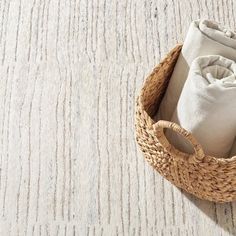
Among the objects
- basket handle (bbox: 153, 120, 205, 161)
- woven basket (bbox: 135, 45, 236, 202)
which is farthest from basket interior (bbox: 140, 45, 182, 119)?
basket handle (bbox: 153, 120, 205, 161)

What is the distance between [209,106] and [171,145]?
0.12m

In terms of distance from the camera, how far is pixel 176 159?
3.48 feet

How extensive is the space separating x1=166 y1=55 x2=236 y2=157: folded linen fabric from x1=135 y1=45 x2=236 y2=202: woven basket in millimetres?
49

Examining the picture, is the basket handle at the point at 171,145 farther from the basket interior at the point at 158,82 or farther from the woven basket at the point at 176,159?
the basket interior at the point at 158,82

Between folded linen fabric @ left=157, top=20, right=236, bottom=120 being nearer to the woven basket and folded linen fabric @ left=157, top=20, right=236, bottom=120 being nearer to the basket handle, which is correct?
the woven basket

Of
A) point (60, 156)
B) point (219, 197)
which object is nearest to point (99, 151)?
point (60, 156)

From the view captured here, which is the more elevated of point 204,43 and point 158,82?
point 204,43

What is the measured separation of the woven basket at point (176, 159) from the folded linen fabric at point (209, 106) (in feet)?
0.16

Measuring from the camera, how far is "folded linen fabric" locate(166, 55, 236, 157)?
3.27 ft

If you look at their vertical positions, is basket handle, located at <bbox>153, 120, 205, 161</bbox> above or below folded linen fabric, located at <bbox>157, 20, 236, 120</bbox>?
below

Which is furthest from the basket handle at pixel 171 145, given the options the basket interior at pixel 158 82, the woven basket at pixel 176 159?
the basket interior at pixel 158 82

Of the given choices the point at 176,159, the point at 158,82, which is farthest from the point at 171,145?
the point at 158,82

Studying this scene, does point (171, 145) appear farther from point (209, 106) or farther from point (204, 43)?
point (204, 43)

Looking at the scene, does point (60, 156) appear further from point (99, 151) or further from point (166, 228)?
point (166, 228)
